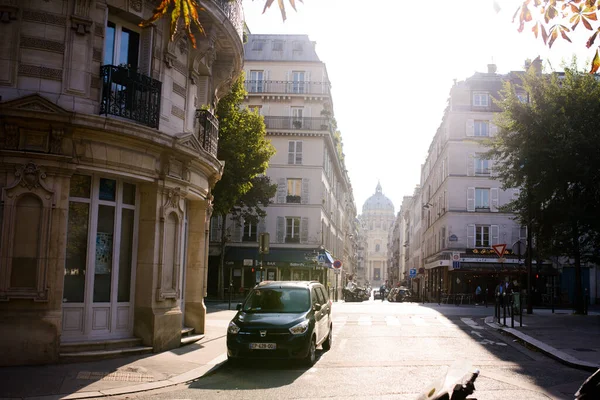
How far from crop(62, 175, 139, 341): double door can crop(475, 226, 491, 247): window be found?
4194cm

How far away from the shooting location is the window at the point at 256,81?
52366mm

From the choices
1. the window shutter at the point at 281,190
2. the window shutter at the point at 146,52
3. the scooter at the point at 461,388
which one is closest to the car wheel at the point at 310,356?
the window shutter at the point at 146,52

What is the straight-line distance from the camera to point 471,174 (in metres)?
52.2

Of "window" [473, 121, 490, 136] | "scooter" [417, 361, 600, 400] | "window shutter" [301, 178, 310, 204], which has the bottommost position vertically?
"scooter" [417, 361, 600, 400]

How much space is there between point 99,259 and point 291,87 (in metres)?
40.8

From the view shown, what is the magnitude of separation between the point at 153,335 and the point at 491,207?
141 ft

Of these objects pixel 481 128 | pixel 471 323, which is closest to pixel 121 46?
pixel 471 323

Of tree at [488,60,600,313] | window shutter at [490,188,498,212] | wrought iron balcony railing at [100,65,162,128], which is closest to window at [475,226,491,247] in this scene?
window shutter at [490,188,498,212]

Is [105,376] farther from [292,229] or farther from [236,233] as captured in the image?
[292,229]

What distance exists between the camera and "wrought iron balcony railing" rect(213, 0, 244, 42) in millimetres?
15266

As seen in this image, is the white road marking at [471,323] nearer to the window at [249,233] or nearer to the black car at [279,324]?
the black car at [279,324]

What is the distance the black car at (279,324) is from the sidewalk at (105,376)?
2.35 ft

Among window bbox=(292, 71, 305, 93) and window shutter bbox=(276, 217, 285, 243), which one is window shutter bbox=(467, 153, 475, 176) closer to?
window bbox=(292, 71, 305, 93)

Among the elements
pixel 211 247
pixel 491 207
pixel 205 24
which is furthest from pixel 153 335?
pixel 491 207
